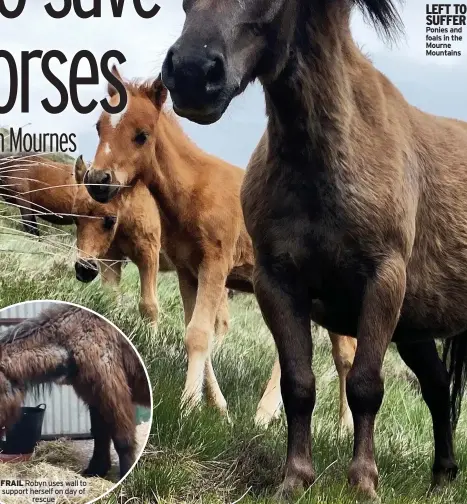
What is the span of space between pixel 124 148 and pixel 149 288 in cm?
174

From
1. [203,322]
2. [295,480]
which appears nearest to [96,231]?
[203,322]

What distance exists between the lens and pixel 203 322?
7359 millimetres

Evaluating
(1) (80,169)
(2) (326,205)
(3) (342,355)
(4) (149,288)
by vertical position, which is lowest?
(3) (342,355)

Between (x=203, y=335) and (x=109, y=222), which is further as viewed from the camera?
(x=109, y=222)

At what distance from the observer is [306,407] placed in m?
4.63

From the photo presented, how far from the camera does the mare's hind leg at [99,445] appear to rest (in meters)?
4.83

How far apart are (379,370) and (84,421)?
4.98 feet

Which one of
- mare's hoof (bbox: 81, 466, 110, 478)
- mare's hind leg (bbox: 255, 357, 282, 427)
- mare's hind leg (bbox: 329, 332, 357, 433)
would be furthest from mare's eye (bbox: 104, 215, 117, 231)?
mare's hoof (bbox: 81, 466, 110, 478)

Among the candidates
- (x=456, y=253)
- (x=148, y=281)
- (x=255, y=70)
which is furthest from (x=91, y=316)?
(x=148, y=281)

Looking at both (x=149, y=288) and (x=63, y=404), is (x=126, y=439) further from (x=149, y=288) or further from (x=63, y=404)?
(x=149, y=288)

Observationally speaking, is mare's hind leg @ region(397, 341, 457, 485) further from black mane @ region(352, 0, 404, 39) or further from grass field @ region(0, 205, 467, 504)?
black mane @ region(352, 0, 404, 39)

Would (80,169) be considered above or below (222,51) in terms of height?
below
